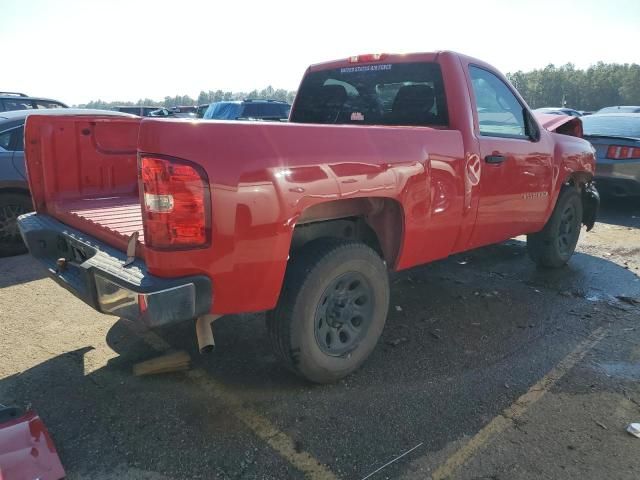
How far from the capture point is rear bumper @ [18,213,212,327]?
217 cm

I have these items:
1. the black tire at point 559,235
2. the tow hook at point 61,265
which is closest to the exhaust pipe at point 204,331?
the tow hook at point 61,265

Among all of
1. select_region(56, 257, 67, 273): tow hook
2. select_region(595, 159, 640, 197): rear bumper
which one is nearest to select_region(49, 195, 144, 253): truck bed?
select_region(56, 257, 67, 273): tow hook

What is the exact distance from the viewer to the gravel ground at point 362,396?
2377 millimetres

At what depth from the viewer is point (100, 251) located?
2703mm

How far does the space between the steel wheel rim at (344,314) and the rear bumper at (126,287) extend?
0.81 meters

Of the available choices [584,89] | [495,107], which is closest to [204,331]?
[495,107]

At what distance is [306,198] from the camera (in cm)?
246

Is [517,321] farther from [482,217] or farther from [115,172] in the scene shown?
[115,172]

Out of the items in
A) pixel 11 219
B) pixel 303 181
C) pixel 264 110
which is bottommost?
pixel 11 219

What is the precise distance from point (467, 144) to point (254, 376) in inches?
85.4

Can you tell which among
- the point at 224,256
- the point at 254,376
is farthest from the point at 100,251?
the point at 254,376

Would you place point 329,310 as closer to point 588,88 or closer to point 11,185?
point 11,185

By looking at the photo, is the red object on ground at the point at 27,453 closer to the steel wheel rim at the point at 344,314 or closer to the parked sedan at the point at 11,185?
the steel wheel rim at the point at 344,314

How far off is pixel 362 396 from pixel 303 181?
1366 millimetres
